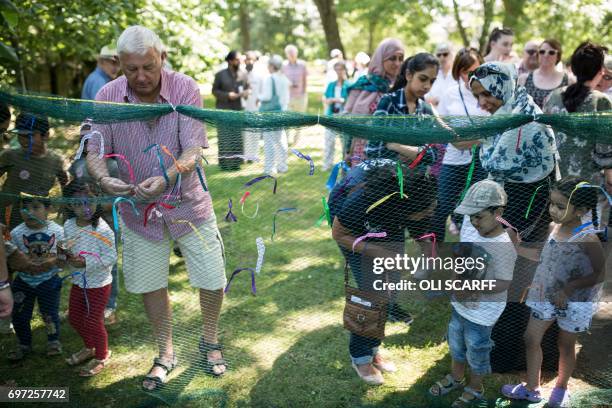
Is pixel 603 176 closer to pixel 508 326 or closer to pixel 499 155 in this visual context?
pixel 499 155

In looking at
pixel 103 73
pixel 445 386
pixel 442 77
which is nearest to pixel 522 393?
pixel 445 386

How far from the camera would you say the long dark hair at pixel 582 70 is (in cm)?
365

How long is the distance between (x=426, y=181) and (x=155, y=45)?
150cm

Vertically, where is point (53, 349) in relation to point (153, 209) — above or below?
below

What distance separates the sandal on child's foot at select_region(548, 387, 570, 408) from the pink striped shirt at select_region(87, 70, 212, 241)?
6.62 ft

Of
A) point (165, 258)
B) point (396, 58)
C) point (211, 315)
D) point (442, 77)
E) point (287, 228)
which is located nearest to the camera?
point (165, 258)

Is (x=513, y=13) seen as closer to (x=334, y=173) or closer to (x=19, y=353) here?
(x=334, y=173)

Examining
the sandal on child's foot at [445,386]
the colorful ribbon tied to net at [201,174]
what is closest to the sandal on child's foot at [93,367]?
the colorful ribbon tied to net at [201,174]

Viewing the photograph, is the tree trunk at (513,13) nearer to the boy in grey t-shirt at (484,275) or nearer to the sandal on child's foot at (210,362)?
the boy in grey t-shirt at (484,275)

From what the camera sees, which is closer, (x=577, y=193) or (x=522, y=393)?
(x=577, y=193)

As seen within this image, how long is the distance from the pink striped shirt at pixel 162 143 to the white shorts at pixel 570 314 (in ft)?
5.83

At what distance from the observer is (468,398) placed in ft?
9.43

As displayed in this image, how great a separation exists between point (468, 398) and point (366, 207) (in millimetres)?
1159

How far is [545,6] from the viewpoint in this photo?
1548 cm
